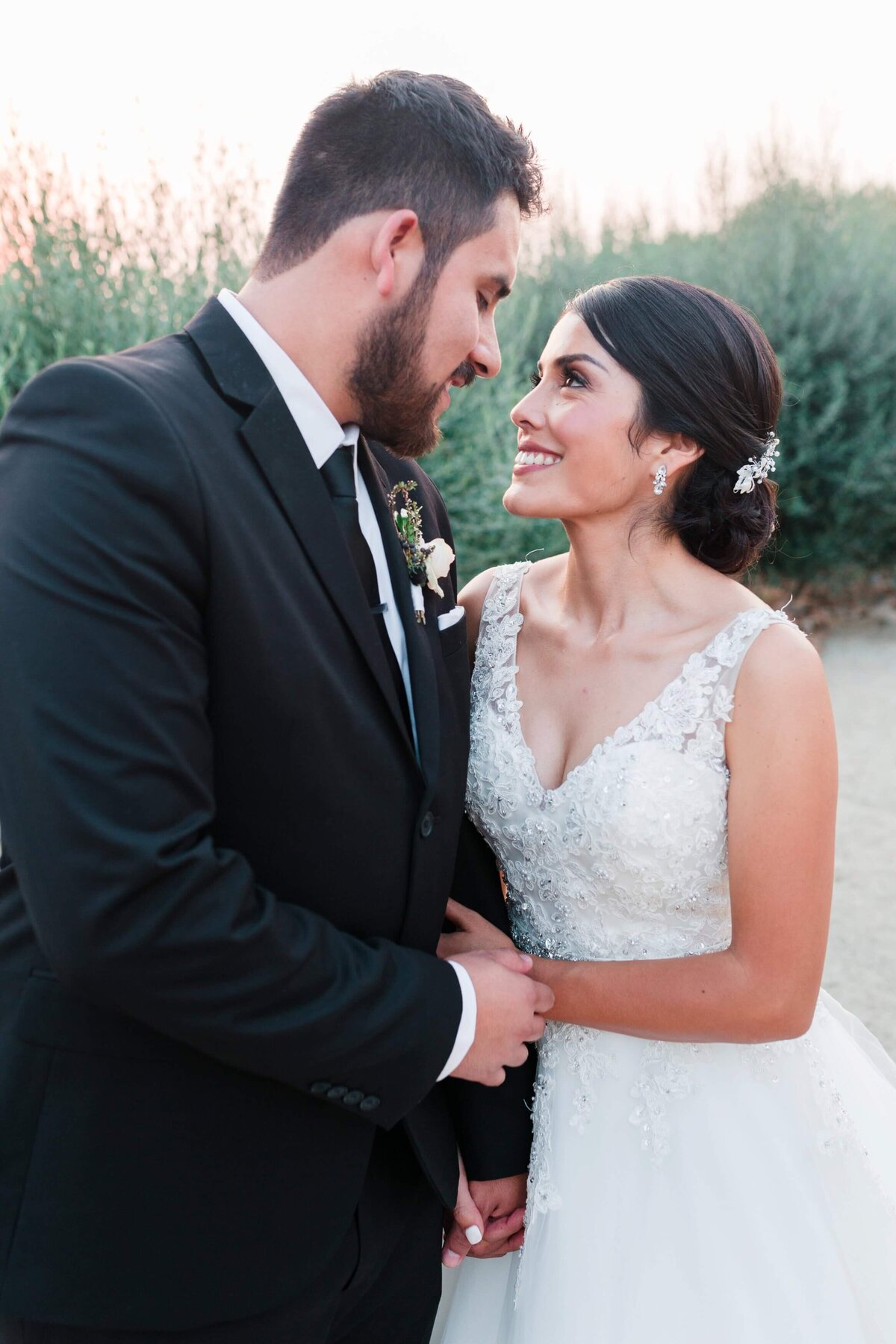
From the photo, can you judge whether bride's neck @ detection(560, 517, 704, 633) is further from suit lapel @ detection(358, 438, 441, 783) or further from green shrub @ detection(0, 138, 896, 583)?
green shrub @ detection(0, 138, 896, 583)

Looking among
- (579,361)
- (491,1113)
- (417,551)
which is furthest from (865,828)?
(417,551)

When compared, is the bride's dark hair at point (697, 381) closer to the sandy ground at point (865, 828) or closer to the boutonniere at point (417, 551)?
the boutonniere at point (417, 551)

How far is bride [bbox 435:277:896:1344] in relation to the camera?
1996mm

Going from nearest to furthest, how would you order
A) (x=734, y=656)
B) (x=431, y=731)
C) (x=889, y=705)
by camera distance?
(x=431, y=731)
(x=734, y=656)
(x=889, y=705)

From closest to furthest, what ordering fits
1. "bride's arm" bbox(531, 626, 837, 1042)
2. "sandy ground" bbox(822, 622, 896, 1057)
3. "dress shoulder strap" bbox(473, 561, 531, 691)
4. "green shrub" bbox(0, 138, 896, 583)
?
"bride's arm" bbox(531, 626, 837, 1042) < "dress shoulder strap" bbox(473, 561, 531, 691) < "sandy ground" bbox(822, 622, 896, 1057) < "green shrub" bbox(0, 138, 896, 583)

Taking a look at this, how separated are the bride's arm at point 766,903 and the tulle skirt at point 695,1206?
19cm

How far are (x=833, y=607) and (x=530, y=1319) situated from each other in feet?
29.1

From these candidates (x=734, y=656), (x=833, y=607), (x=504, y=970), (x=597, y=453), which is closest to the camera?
(x=504, y=970)

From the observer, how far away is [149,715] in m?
1.23

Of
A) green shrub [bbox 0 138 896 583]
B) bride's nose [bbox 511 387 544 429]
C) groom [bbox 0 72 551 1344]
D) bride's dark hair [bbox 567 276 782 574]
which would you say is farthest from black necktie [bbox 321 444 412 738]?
green shrub [bbox 0 138 896 583]

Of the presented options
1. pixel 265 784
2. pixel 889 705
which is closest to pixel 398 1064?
pixel 265 784

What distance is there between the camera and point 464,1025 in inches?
61.6

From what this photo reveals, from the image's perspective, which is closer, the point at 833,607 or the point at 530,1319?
the point at 530,1319

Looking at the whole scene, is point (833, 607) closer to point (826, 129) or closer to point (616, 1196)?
point (826, 129)
